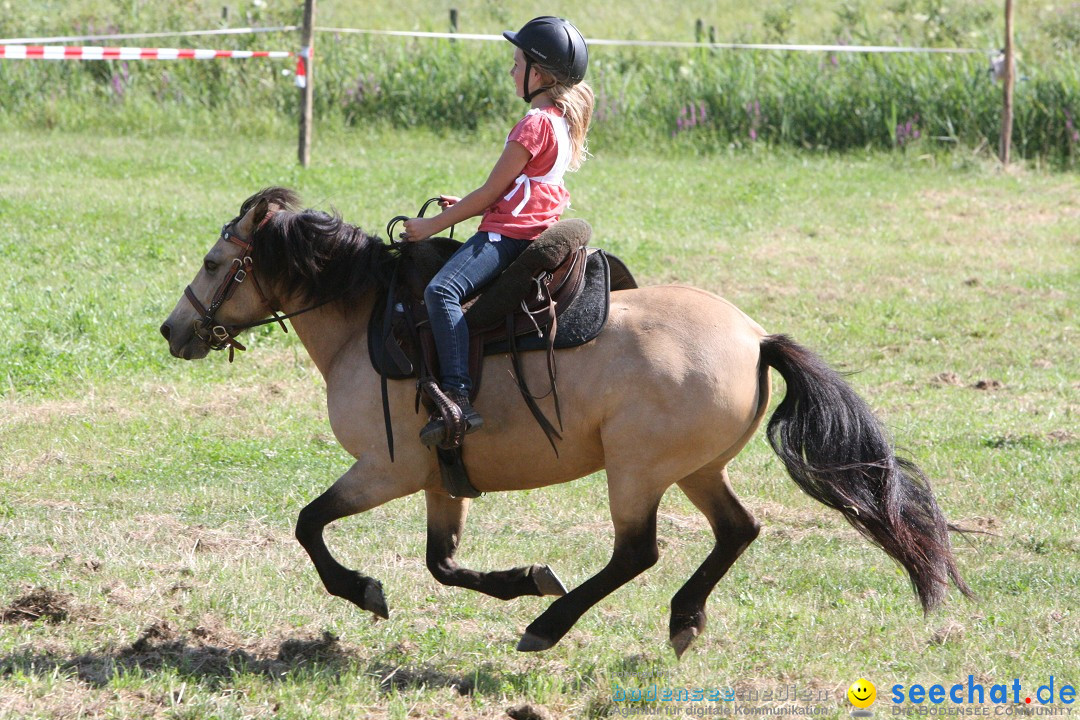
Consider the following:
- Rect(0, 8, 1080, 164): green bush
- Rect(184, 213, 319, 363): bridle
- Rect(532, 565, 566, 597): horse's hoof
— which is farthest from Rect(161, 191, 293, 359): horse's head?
Rect(0, 8, 1080, 164): green bush

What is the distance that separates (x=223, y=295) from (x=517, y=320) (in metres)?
1.37

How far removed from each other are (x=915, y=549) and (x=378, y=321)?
8.38 ft

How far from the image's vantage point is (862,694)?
483 cm

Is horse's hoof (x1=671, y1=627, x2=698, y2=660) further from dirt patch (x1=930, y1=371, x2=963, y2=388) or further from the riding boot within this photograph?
dirt patch (x1=930, y1=371, x2=963, y2=388)

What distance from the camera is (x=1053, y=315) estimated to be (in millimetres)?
11930

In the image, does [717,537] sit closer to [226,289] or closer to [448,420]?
[448,420]

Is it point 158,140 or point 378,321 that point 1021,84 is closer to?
point 158,140

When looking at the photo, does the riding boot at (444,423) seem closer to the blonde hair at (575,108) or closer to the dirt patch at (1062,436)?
the blonde hair at (575,108)

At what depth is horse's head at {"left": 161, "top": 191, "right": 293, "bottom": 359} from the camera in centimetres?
542

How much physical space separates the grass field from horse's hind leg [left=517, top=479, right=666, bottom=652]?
6.9 inches

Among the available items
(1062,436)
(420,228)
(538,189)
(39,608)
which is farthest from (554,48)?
(1062,436)

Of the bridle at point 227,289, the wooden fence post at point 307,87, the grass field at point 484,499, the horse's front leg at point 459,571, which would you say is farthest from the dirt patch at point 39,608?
the wooden fence post at point 307,87

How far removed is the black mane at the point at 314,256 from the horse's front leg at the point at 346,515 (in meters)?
0.86

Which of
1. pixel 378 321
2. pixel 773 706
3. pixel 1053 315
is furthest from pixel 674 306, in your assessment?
pixel 1053 315
